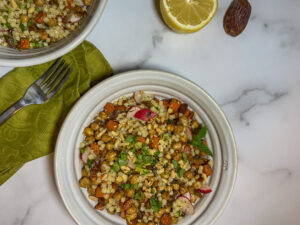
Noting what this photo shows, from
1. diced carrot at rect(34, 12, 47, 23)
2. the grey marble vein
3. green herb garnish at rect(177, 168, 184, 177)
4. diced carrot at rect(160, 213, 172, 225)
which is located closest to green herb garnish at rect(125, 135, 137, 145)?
green herb garnish at rect(177, 168, 184, 177)

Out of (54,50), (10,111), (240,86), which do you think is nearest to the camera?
(54,50)

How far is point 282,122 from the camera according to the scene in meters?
1.42

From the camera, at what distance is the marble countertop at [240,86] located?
130 cm

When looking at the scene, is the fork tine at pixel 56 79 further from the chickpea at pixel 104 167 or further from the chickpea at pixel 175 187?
the chickpea at pixel 175 187

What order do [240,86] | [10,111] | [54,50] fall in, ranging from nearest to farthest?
[54,50], [10,111], [240,86]

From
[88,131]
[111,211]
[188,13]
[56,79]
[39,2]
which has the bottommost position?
[111,211]

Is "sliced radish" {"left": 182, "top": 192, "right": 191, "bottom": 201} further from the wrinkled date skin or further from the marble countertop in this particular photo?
the wrinkled date skin

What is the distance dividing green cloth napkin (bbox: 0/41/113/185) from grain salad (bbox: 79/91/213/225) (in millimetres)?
135

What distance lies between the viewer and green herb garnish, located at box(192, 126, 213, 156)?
1.23 metres

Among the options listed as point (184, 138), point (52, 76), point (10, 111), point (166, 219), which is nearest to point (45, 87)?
point (52, 76)

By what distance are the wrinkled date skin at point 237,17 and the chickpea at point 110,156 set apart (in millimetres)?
701

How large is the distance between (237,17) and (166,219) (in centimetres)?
86

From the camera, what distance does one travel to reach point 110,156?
1197 millimetres

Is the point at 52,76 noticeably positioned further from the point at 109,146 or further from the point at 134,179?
the point at 134,179
